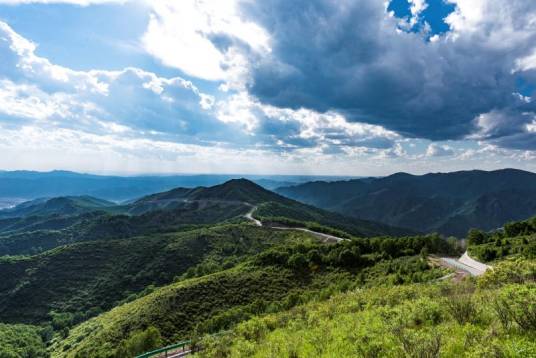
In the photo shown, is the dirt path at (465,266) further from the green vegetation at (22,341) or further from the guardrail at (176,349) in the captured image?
the green vegetation at (22,341)

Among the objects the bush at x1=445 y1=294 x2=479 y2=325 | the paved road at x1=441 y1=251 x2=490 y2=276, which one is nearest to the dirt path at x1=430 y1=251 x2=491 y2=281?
the paved road at x1=441 y1=251 x2=490 y2=276

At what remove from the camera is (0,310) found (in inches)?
4013

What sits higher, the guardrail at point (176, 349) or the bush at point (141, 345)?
→ the guardrail at point (176, 349)

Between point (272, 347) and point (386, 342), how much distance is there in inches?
305

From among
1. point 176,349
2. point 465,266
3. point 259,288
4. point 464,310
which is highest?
point 464,310

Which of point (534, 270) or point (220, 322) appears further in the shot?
point (220, 322)

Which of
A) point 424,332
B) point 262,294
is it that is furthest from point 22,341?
point 424,332

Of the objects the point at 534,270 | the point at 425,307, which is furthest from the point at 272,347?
the point at 534,270

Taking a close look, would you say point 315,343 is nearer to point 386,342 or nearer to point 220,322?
point 386,342

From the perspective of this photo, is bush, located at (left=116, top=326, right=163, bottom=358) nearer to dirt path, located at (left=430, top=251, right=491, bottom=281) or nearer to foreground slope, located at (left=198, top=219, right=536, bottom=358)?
foreground slope, located at (left=198, top=219, right=536, bottom=358)

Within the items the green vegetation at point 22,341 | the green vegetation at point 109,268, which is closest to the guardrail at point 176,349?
the green vegetation at point 109,268

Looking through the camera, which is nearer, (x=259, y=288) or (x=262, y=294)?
(x=262, y=294)

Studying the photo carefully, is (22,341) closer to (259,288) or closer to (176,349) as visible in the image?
(259,288)

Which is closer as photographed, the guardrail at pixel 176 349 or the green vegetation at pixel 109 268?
the guardrail at pixel 176 349
